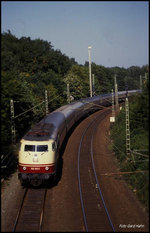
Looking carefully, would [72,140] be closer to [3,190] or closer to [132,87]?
[3,190]

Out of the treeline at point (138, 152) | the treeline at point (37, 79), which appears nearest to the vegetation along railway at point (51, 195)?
the treeline at point (138, 152)

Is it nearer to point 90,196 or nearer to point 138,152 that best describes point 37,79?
point 138,152

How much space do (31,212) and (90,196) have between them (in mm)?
4626

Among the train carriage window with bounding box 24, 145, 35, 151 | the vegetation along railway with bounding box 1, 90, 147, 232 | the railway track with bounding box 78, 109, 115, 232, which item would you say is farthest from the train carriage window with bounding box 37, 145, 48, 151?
the railway track with bounding box 78, 109, 115, 232

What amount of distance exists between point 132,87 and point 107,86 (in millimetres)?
15876

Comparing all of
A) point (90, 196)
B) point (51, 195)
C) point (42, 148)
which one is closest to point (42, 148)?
point (42, 148)

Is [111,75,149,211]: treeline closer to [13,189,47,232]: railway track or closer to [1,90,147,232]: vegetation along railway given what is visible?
[1,90,147,232]: vegetation along railway

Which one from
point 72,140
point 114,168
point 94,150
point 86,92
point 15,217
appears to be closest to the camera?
point 15,217

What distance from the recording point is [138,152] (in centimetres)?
2356

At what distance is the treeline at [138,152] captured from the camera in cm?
1922

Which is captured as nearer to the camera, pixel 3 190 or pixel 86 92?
pixel 3 190

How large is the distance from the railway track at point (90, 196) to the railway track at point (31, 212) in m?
2.77

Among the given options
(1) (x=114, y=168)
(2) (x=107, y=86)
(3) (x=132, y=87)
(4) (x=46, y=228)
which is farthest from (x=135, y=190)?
(3) (x=132, y=87)

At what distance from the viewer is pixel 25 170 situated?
19938 millimetres
